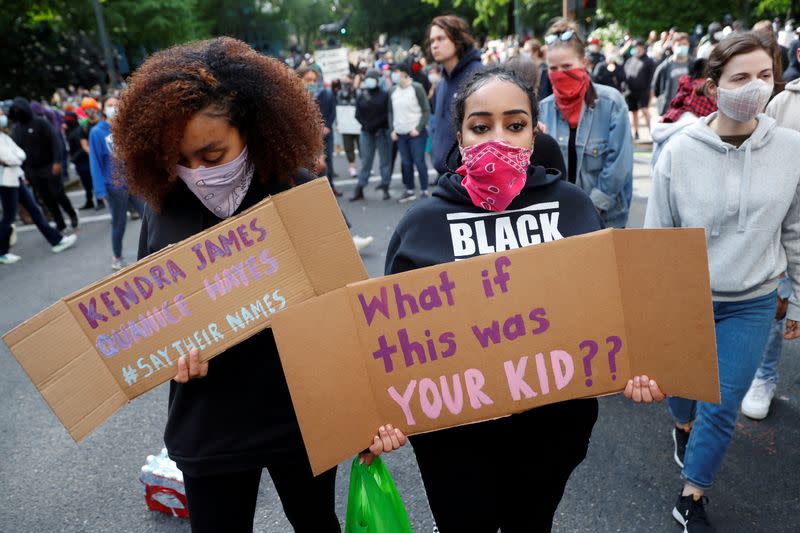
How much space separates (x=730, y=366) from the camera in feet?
7.68

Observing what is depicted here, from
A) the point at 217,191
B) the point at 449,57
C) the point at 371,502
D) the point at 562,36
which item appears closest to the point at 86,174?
the point at 449,57

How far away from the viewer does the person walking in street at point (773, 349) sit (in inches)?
120

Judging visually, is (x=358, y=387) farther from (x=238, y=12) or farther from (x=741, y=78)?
(x=238, y=12)

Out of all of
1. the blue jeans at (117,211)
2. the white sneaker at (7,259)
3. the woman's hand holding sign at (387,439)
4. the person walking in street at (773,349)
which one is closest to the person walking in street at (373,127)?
the blue jeans at (117,211)

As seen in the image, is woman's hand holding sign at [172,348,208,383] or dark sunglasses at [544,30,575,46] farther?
dark sunglasses at [544,30,575,46]

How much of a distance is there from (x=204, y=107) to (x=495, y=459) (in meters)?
1.29

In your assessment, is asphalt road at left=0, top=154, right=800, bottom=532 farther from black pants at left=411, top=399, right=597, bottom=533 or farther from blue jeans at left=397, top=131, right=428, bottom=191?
blue jeans at left=397, top=131, right=428, bottom=191

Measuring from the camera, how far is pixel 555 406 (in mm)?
1754

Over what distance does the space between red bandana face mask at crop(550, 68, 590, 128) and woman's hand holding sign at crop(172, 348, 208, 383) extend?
8.91 ft

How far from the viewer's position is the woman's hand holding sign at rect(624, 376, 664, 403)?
1.61m

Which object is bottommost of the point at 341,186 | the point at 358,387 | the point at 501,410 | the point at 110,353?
the point at 341,186

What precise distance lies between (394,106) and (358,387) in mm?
7258

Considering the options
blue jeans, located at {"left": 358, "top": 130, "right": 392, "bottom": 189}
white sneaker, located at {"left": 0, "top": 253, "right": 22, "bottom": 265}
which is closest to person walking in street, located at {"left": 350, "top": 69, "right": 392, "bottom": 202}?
blue jeans, located at {"left": 358, "top": 130, "right": 392, "bottom": 189}

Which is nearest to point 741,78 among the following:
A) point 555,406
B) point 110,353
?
point 555,406
